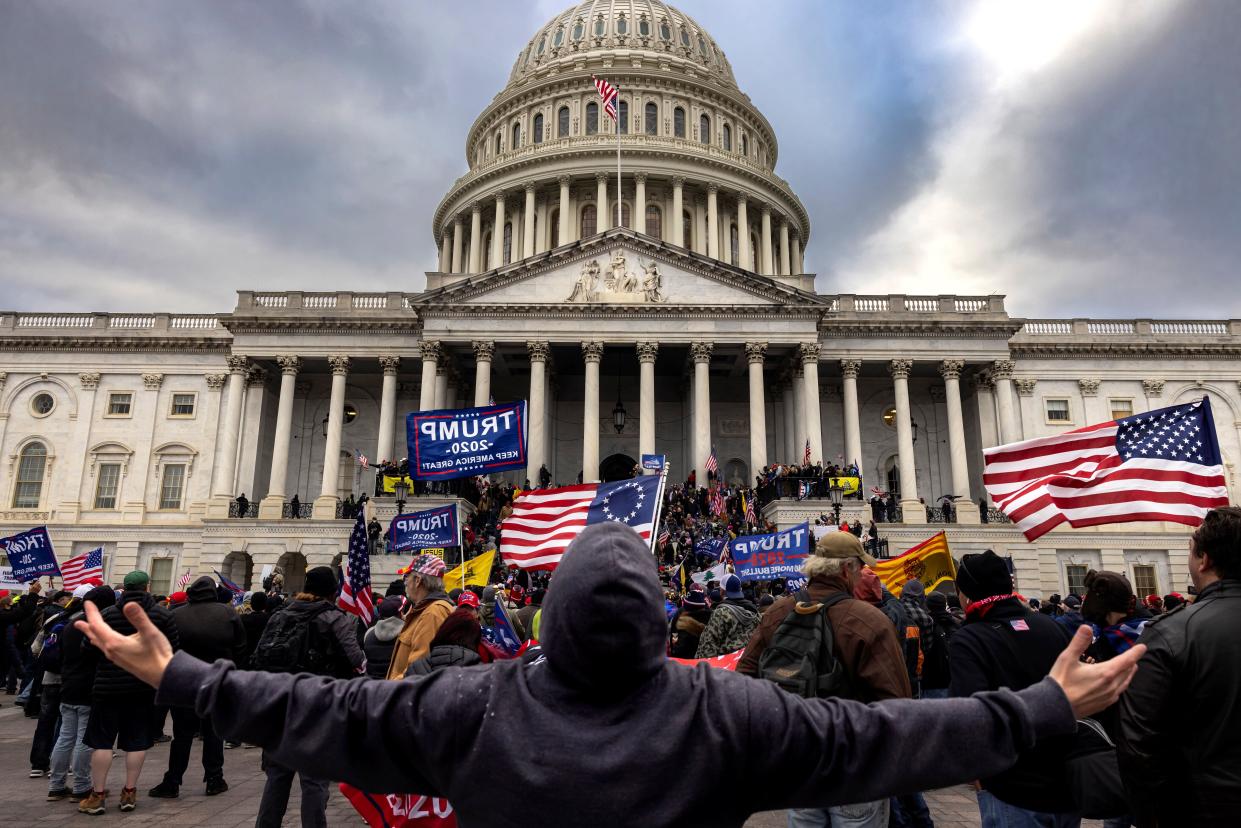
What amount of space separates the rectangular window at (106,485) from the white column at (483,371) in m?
19.6

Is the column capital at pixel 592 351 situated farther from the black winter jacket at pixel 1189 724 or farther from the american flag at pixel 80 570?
the black winter jacket at pixel 1189 724

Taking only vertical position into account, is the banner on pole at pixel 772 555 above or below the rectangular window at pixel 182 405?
below

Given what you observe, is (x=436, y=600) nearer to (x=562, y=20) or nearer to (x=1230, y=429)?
(x=1230, y=429)

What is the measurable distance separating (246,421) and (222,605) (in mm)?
34423

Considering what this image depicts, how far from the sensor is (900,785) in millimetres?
2346

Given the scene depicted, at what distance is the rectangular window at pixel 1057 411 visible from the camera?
137ft

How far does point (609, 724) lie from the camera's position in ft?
7.43

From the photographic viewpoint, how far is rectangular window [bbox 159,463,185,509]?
41844 mm

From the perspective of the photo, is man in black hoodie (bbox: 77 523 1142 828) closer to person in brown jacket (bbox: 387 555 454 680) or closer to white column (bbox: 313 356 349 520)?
person in brown jacket (bbox: 387 555 454 680)

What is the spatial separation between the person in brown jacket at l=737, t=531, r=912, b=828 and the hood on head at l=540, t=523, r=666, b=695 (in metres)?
3.11

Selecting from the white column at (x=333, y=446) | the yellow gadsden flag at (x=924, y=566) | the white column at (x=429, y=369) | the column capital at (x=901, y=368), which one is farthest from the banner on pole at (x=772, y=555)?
the white column at (x=333, y=446)

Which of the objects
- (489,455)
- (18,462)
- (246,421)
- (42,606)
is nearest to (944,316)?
(489,455)

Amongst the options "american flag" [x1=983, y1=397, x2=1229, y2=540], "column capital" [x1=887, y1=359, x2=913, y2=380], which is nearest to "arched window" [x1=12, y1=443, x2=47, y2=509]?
"column capital" [x1=887, y1=359, x2=913, y2=380]

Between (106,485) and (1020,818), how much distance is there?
4663cm
